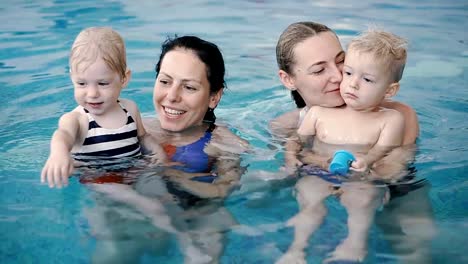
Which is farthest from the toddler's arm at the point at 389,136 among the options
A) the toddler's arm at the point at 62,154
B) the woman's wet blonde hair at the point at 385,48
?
the toddler's arm at the point at 62,154

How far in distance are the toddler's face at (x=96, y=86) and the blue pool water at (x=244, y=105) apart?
544mm

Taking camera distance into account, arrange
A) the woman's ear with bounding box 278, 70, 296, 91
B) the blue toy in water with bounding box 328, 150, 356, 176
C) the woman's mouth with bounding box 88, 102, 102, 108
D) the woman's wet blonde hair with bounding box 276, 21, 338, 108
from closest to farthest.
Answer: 1. the blue toy in water with bounding box 328, 150, 356, 176
2. the woman's mouth with bounding box 88, 102, 102, 108
3. the woman's wet blonde hair with bounding box 276, 21, 338, 108
4. the woman's ear with bounding box 278, 70, 296, 91

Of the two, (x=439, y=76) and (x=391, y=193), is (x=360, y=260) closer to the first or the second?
(x=391, y=193)

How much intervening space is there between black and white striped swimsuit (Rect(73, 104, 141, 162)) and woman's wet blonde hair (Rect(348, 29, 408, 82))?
4.94 ft

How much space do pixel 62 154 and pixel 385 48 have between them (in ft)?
6.70

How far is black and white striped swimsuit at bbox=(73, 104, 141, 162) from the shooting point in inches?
154

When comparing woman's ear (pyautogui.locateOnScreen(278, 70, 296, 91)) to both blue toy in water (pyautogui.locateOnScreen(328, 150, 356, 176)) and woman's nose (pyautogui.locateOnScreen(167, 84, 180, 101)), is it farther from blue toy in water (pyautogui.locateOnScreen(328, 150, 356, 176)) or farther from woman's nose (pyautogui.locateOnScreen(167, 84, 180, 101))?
blue toy in water (pyautogui.locateOnScreen(328, 150, 356, 176))

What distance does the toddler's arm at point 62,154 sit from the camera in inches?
126

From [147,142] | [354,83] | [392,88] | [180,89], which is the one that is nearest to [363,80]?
[354,83]

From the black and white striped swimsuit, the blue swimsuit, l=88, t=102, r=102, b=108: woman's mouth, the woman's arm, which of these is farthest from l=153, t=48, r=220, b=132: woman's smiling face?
the woman's arm

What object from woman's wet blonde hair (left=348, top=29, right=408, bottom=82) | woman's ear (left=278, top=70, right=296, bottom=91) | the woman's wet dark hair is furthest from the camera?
woman's ear (left=278, top=70, right=296, bottom=91)

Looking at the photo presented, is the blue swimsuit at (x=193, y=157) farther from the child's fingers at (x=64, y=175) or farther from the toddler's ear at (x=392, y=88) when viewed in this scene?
the toddler's ear at (x=392, y=88)

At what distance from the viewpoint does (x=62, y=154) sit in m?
3.31

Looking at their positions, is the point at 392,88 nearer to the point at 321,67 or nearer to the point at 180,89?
the point at 321,67
